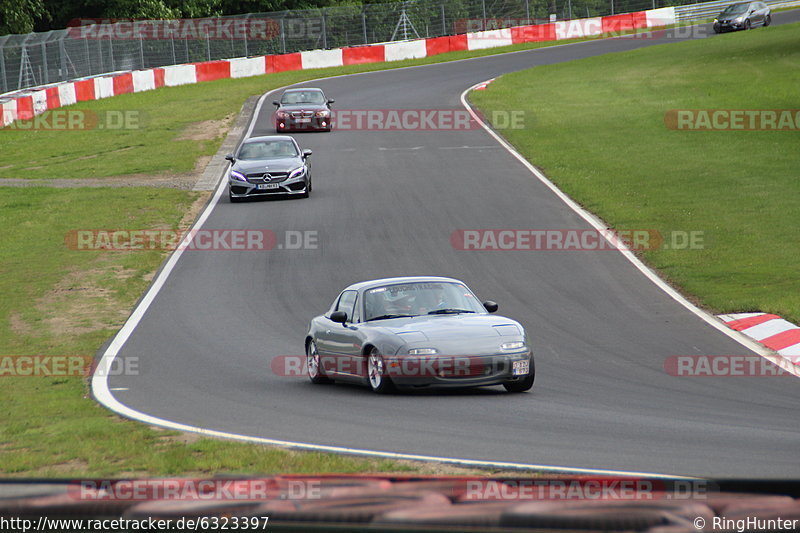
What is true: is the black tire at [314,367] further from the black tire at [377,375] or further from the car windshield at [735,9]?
the car windshield at [735,9]

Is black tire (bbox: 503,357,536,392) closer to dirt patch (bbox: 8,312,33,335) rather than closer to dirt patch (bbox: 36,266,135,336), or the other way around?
dirt patch (bbox: 36,266,135,336)

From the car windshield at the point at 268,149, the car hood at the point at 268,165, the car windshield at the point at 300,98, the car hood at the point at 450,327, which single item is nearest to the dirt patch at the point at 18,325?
the car hood at the point at 450,327

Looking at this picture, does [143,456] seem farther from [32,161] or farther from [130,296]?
[32,161]

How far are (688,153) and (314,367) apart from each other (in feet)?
70.1

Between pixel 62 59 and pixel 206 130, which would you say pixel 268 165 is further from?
pixel 62 59

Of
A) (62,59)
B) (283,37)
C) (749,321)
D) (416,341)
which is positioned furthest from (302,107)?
(416,341)

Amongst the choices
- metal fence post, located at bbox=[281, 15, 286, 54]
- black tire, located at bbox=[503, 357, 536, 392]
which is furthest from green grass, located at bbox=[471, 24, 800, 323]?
metal fence post, located at bbox=[281, 15, 286, 54]

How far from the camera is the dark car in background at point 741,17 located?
6141cm

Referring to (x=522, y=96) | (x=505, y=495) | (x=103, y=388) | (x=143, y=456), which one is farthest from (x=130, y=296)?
(x=522, y=96)

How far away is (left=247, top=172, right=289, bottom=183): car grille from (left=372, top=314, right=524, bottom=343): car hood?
15.5 m

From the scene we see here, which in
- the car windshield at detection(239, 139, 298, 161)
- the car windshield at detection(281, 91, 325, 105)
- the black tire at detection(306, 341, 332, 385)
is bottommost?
the black tire at detection(306, 341, 332, 385)

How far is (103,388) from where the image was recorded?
12.4m

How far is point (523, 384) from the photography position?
11469 millimetres

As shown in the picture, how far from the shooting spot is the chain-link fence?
45.6 meters
